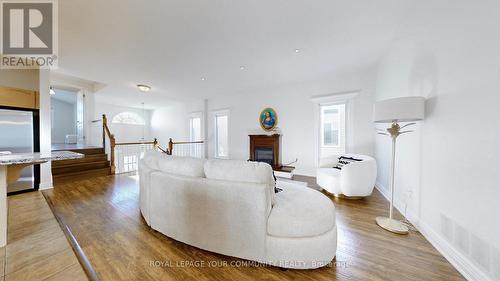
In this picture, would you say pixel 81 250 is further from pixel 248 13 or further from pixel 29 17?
pixel 248 13

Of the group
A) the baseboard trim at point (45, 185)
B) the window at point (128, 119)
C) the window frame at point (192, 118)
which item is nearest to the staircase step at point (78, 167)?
the baseboard trim at point (45, 185)

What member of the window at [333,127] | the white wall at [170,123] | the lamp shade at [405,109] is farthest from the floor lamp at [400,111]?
the white wall at [170,123]

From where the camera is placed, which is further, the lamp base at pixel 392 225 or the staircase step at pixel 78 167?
the staircase step at pixel 78 167

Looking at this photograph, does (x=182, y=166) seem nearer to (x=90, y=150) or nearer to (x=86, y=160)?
(x=86, y=160)

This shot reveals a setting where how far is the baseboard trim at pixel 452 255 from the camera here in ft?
4.18

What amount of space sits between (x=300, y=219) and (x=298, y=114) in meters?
3.70

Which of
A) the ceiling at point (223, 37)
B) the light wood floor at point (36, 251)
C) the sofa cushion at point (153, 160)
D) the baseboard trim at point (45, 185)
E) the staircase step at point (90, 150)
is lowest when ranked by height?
the light wood floor at point (36, 251)

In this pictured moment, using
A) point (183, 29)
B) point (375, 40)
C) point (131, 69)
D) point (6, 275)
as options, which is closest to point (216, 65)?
point (183, 29)

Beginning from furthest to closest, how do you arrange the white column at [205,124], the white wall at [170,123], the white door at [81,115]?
the white wall at [170,123] < the white column at [205,124] < the white door at [81,115]

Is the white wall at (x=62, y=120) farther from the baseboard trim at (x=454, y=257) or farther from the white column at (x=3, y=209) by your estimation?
Answer: the baseboard trim at (x=454, y=257)

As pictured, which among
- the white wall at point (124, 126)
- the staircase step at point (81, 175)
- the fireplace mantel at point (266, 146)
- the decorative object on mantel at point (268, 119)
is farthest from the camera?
the white wall at point (124, 126)

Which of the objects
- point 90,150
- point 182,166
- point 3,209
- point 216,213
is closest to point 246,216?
point 216,213

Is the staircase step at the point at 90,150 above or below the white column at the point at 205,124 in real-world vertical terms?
below

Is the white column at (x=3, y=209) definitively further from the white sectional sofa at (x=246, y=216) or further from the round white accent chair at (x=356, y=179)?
the round white accent chair at (x=356, y=179)
